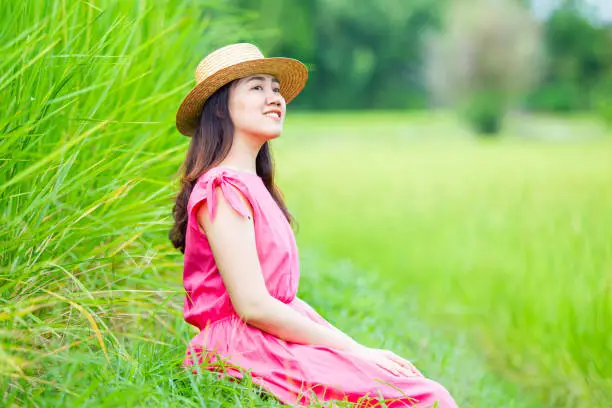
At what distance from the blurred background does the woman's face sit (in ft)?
0.80

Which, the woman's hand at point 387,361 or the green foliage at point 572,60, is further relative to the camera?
the green foliage at point 572,60

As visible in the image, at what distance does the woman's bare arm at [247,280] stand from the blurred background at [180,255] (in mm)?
187

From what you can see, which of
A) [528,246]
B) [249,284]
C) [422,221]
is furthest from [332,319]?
[422,221]

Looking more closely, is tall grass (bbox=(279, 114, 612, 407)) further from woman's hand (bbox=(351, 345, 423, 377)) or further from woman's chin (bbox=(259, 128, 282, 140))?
woman's chin (bbox=(259, 128, 282, 140))

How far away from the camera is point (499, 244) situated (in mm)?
5750

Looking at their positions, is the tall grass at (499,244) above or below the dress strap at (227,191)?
below

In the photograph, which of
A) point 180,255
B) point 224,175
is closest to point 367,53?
point 180,255

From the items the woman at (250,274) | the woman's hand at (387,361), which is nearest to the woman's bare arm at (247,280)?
the woman at (250,274)

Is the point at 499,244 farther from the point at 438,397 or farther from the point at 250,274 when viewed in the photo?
the point at 250,274

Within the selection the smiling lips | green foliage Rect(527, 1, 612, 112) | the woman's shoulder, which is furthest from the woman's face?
green foliage Rect(527, 1, 612, 112)

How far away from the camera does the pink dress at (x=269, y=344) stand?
1915mm

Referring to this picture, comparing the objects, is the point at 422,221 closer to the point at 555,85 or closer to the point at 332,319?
the point at 332,319

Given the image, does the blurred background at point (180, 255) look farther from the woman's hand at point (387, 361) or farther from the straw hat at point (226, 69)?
the woman's hand at point (387, 361)

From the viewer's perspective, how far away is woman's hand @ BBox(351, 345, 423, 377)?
1.96m
